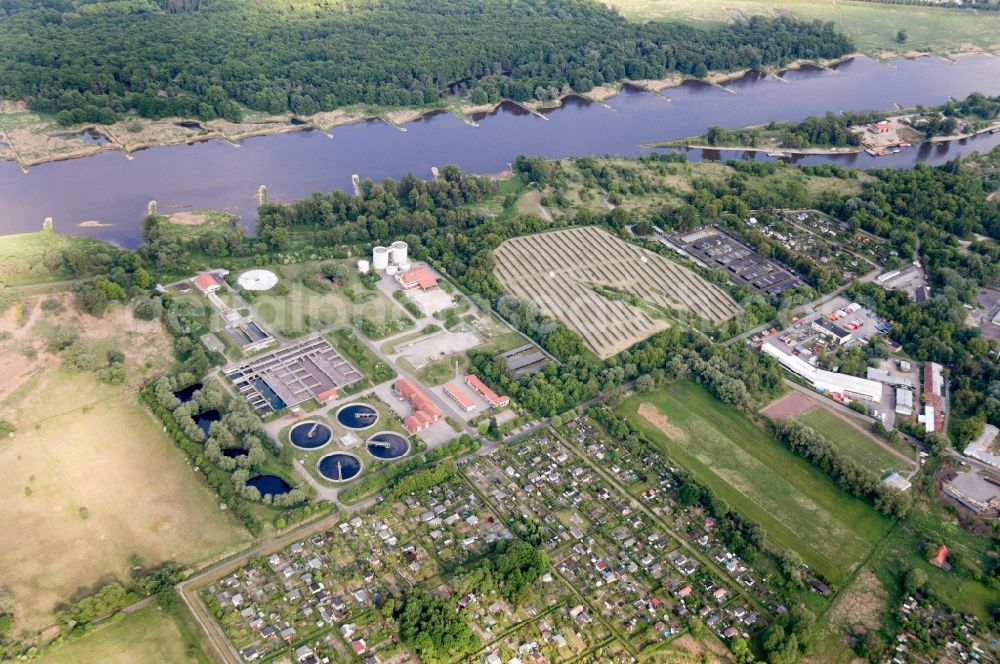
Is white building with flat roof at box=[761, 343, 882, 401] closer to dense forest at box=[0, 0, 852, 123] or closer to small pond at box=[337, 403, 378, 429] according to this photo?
small pond at box=[337, 403, 378, 429]

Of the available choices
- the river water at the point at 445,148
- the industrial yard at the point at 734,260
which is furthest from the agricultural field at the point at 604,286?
the river water at the point at 445,148

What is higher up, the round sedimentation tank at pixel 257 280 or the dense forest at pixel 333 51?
the dense forest at pixel 333 51

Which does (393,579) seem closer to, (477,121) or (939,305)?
(939,305)

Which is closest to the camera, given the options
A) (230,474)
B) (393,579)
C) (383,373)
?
Answer: (393,579)

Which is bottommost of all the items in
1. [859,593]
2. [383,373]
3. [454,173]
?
[859,593]

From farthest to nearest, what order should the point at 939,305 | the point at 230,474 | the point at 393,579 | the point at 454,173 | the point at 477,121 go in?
the point at 477,121, the point at 454,173, the point at 939,305, the point at 230,474, the point at 393,579

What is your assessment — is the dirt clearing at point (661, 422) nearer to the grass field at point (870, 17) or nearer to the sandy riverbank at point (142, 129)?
the sandy riverbank at point (142, 129)

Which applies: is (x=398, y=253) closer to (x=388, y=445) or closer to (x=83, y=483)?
(x=388, y=445)

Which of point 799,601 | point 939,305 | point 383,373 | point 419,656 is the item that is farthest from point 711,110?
point 419,656
